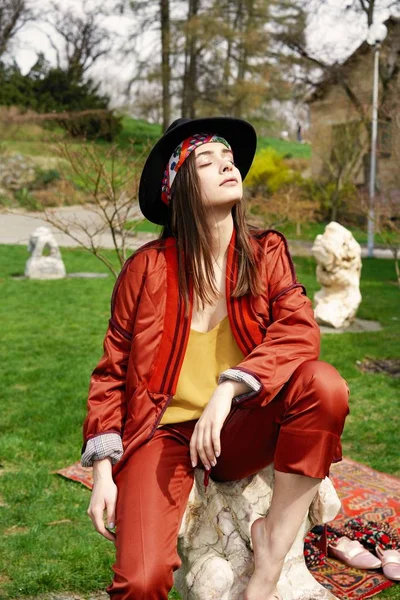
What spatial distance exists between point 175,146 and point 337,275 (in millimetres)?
6296

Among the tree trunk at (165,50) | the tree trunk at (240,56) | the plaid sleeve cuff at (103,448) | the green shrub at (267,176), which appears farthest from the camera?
the tree trunk at (165,50)

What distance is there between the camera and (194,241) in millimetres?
2357

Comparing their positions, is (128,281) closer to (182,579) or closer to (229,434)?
(229,434)

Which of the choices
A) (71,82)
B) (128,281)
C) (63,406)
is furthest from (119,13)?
(128,281)

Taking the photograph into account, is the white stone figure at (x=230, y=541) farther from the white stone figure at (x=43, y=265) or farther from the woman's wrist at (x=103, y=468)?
the white stone figure at (x=43, y=265)

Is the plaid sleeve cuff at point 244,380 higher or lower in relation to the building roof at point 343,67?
lower

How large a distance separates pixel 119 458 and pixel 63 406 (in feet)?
11.1

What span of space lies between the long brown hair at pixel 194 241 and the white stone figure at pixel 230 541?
62cm

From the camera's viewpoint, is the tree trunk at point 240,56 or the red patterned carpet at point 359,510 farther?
the tree trunk at point 240,56

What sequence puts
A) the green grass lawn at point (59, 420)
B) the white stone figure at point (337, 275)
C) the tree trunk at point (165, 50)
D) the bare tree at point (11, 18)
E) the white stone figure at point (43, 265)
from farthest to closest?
1. the bare tree at point (11, 18)
2. the tree trunk at point (165, 50)
3. the white stone figure at point (43, 265)
4. the white stone figure at point (337, 275)
5. the green grass lawn at point (59, 420)

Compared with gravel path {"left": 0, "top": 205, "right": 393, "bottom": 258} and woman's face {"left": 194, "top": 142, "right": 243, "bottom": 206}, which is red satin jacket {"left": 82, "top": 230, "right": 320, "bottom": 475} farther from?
gravel path {"left": 0, "top": 205, "right": 393, "bottom": 258}

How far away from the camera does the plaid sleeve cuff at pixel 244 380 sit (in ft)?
6.40

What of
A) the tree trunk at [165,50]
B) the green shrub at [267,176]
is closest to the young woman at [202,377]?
the green shrub at [267,176]

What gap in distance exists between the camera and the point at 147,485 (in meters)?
2.05
